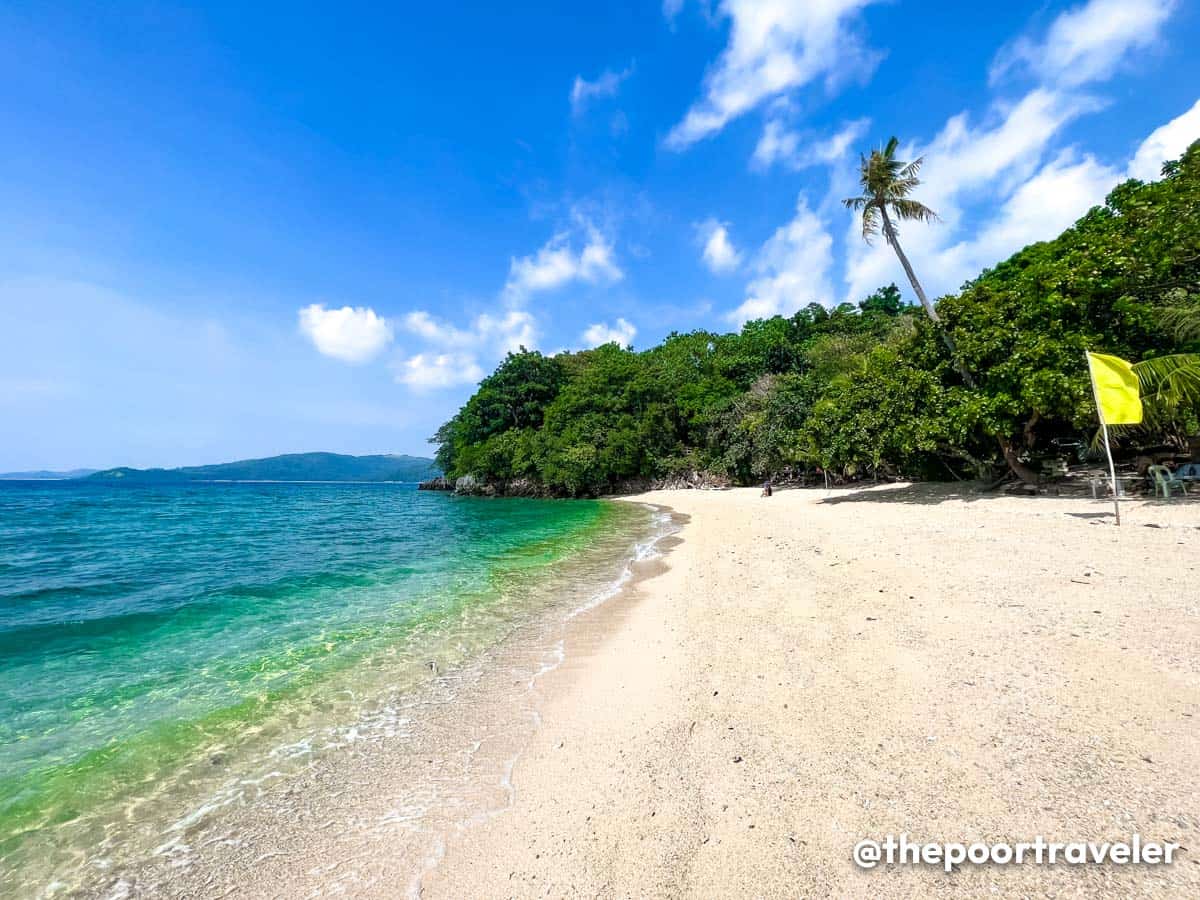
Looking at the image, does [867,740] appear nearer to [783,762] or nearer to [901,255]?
[783,762]

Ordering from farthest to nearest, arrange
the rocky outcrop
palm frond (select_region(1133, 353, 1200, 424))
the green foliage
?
the rocky outcrop → the green foliage → palm frond (select_region(1133, 353, 1200, 424))

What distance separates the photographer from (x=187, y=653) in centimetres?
764

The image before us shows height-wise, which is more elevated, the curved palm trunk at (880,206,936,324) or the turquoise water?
the curved palm trunk at (880,206,936,324)

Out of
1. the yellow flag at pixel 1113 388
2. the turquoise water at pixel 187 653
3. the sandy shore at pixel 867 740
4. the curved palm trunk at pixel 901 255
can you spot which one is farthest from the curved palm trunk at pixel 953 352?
the turquoise water at pixel 187 653

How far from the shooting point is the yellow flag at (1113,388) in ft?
33.9

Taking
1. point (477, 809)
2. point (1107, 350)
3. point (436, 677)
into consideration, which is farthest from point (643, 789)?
point (1107, 350)

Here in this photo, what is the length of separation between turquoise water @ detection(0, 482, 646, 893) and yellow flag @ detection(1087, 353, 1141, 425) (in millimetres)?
13175

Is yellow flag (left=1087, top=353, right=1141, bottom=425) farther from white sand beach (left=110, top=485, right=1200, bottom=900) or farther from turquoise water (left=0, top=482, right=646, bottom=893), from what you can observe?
turquoise water (left=0, top=482, right=646, bottom=893)

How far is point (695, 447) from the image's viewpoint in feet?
145

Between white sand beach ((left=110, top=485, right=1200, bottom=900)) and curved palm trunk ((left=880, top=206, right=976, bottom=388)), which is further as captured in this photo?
curved palm trunk ((left=880, top=206, right=976, bottom=388))

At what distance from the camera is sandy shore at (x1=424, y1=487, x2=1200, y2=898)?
104 inches

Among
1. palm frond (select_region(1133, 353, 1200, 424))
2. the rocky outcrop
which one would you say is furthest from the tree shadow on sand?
the rocky outcrop

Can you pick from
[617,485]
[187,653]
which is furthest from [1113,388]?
[617,485]

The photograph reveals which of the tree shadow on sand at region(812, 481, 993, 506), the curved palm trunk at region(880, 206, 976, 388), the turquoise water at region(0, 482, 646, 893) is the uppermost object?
the curved palm trunk at region(880, 206, 976, 388)
